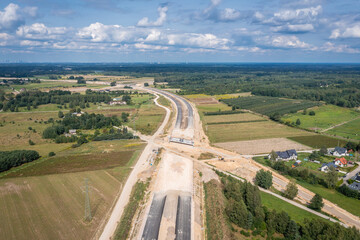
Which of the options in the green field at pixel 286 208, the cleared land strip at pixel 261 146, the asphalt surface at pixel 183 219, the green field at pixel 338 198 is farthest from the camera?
the cleared land strip at pixel 261 146

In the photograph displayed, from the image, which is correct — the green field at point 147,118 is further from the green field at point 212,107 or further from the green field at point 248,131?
the green field at point 212,107

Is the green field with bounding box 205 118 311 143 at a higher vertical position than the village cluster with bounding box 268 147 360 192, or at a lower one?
higher

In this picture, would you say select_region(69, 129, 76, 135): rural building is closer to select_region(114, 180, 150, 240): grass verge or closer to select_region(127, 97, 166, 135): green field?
select_region(127, 97, 166, 135): green field

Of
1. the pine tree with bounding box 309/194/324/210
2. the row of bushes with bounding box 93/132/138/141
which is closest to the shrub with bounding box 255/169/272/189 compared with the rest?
the pine tree with bounding box 309/194/324/210

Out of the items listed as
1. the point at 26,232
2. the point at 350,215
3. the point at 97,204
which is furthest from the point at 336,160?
the point at 26,232

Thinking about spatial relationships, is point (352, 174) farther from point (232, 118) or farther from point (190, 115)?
point (190, 115)

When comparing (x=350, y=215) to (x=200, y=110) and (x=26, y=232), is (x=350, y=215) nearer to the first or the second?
(x=26, y=232)

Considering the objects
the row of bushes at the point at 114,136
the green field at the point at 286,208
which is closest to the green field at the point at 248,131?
the row of bushes at the point at 114,136
